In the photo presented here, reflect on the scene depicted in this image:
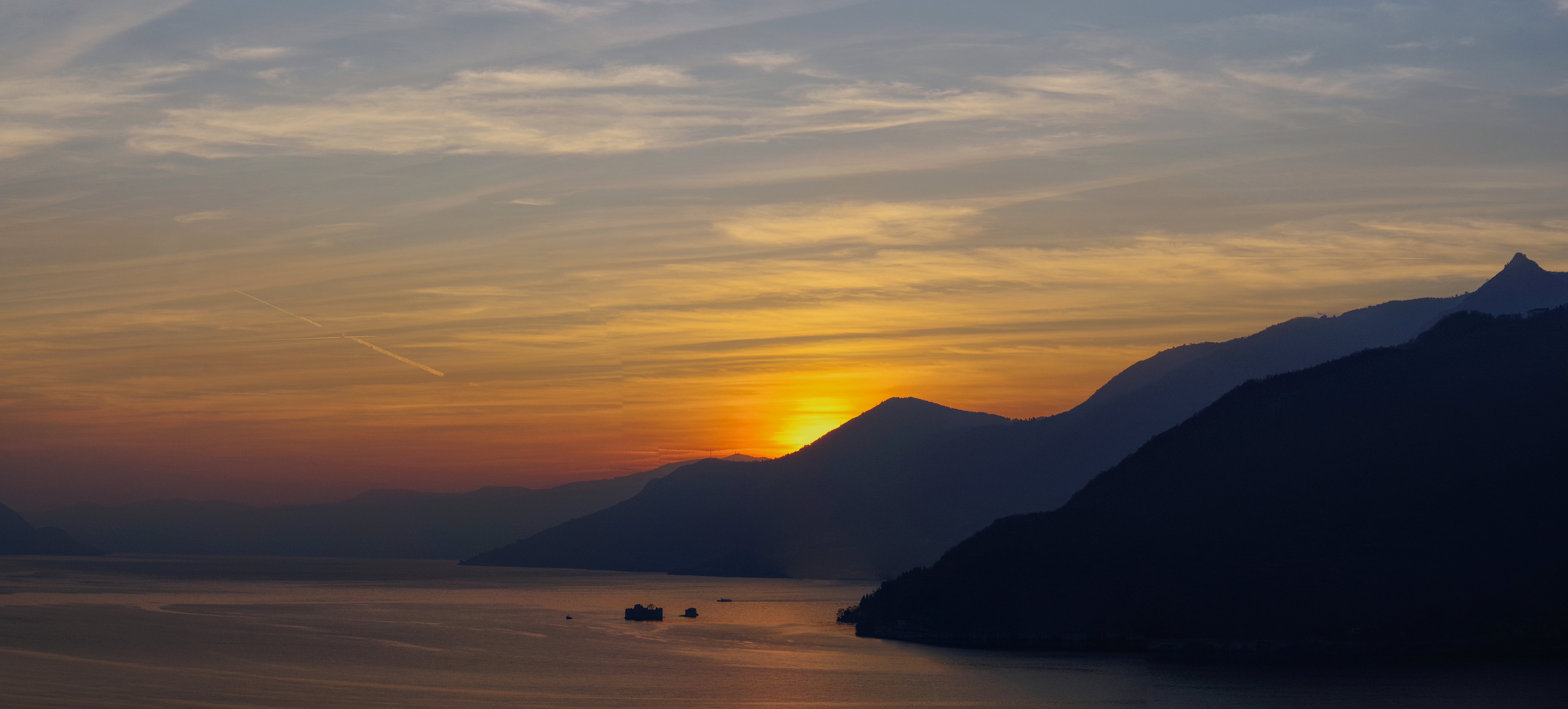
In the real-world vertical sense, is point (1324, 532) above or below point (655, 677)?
above

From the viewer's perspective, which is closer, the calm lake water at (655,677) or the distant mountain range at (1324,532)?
the calm lake water at (655,677)

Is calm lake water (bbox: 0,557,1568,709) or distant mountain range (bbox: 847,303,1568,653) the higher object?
distant mountain range (bbox: 847,303,1568,653)

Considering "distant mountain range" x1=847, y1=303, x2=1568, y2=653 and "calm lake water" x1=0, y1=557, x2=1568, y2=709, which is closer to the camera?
"calm lake water" x1=0, y1=557, x2=1568, y2=709

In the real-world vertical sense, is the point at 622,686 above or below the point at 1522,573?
below

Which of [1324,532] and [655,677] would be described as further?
[1324,532]

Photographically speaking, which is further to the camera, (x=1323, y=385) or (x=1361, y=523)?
(x=1323, y=385)

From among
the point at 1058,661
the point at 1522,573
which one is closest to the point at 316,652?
the point at 1058,661

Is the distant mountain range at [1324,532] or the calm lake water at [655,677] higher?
the distant mountain range at [1324,532]

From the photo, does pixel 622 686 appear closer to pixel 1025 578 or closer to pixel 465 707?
pixel 465 707
